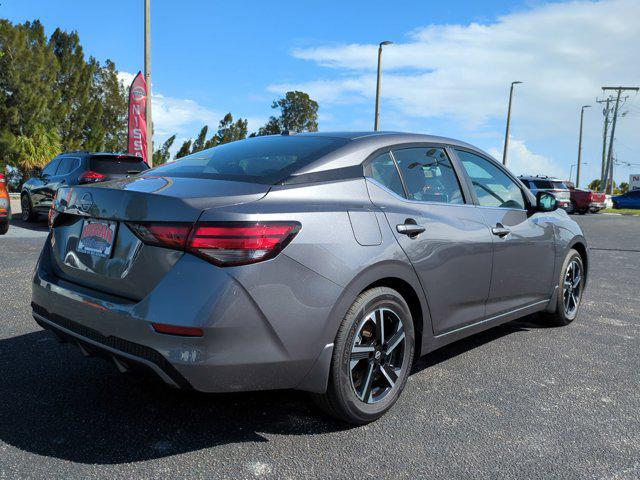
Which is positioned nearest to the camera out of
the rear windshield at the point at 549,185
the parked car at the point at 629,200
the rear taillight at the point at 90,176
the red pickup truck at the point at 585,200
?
the rear taillight at the point at 90,176

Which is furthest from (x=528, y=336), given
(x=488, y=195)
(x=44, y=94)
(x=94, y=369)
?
(x=44, y=94)

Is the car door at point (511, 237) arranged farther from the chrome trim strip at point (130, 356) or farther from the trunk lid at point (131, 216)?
the chrome trim strip at point (130, 356)

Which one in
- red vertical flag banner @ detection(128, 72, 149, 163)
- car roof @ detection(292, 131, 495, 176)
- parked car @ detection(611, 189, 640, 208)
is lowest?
parked car @ detection(611, 189, 640, 208)

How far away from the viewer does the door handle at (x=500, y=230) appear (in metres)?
3.81

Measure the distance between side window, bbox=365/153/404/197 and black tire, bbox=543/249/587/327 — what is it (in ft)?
7.52

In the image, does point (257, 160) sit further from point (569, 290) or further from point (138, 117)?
point (138, 117)

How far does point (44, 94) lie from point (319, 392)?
33819 millimetres

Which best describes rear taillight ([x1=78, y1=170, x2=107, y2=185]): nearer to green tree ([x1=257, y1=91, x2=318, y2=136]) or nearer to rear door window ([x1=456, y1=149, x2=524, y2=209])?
rear door window ([x1=456, y1=149, x2=524, y2=209])

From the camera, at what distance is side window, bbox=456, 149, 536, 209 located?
12.9ft

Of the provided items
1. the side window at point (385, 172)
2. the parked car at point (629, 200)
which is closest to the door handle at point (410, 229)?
the side window at point (385, 172)

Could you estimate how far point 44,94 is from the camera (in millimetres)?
31562

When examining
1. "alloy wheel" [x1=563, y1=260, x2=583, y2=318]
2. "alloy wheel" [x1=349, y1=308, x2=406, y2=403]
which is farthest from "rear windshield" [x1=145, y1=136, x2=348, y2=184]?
"alloy wheel" [x1=563, y1=260, x2=583, y2=318]

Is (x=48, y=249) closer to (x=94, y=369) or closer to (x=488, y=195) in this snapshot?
(x=94, y=369)

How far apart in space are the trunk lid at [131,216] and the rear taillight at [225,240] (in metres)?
0.04
